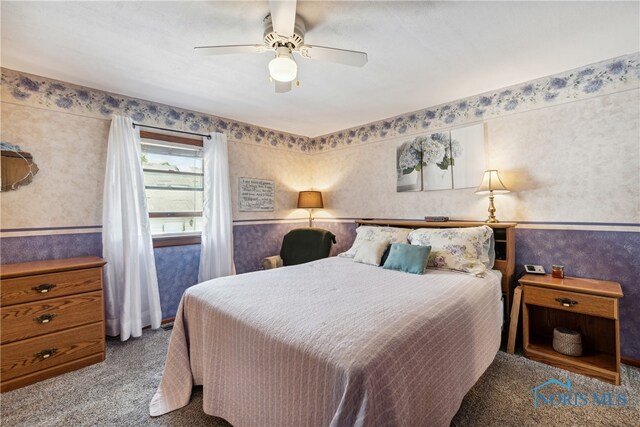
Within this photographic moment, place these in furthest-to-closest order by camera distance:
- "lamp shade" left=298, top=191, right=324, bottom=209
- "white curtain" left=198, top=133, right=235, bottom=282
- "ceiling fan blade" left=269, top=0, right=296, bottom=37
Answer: "lamp shade" left=298, top=191, right=324, bottom=209, "white curtain" left=198, top=133, right=235, bottom=282, "ceiling fan blade" left=269, top=0, right=296, bottom=37

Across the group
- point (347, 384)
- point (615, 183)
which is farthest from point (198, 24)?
point (615, 183)

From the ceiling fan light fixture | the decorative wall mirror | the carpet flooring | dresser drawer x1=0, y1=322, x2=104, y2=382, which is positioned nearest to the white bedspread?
the carpet flooring

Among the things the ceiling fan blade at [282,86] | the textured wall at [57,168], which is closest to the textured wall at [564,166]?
the ceiling fan blade at [282,86]

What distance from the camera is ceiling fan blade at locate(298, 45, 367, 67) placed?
1.70m

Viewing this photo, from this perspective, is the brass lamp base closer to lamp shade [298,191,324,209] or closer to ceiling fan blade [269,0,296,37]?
lamp shade [298,191,324,209]

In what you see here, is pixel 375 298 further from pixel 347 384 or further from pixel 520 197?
pixel 520 197

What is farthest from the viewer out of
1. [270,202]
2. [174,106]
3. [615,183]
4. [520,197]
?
[270,202]

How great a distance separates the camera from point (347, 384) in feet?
3.35

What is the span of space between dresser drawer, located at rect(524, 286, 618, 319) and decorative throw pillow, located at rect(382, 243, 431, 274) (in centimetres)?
86

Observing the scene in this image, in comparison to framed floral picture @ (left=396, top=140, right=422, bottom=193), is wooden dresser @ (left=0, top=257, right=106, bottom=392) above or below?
below

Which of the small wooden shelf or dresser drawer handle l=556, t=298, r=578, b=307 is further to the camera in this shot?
dresser drawer handle l=556, t=298, r=578, b=307

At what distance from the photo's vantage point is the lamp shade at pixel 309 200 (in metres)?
4.11

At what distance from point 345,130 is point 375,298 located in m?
2.93

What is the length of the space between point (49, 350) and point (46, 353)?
0.08ft
